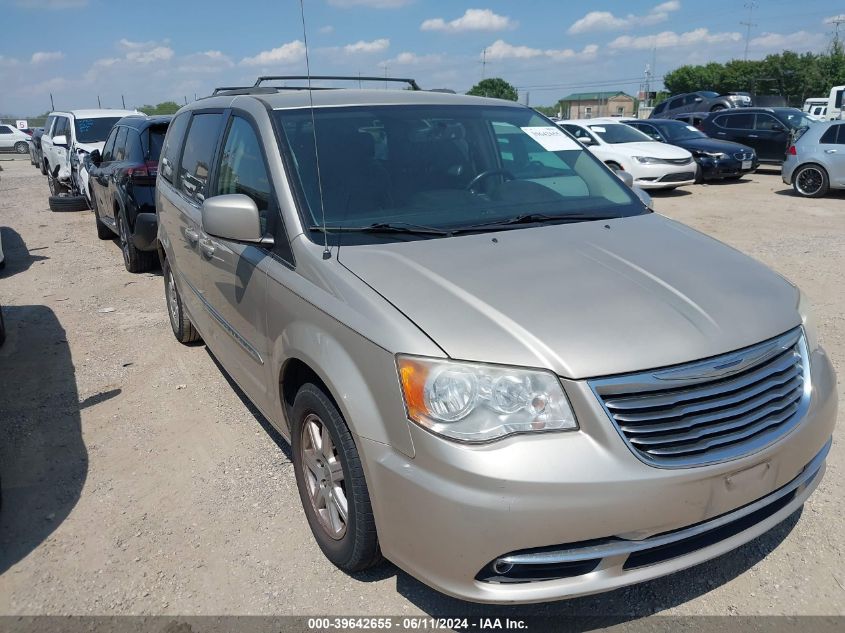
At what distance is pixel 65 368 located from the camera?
17.0 feet

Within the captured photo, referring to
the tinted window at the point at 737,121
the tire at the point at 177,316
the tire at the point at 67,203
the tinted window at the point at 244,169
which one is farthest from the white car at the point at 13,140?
the tinted window at the point at 244,169

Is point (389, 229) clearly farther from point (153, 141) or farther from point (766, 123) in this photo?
point (766, 123)

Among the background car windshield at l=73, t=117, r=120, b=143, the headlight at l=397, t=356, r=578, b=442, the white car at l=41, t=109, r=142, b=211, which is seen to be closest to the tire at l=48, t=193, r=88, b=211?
the white car at l=41, t=109, r=142, b=211

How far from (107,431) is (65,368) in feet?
4.42

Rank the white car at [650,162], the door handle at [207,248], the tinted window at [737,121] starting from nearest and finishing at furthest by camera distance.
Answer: the door handle at [207,248] < the white car at [650,162] < the tinted window at [737,121]

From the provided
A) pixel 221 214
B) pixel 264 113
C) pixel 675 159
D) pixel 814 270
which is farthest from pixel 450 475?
pixel 675 159

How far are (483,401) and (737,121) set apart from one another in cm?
1795

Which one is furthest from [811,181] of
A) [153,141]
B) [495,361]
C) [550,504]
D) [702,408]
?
[550,504]

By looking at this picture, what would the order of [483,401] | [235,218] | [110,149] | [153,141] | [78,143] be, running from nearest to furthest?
[483,401]
[235,218]
[153,141]
[110,149]
[78,143]

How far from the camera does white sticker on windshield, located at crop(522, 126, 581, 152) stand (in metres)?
3.82

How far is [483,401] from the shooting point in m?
2.09

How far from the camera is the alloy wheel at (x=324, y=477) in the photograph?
103 inches

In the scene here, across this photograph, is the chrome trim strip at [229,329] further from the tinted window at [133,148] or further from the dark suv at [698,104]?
the dark suv at [698,104]

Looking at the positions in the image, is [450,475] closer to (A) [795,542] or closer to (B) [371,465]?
(B) [371,465]
